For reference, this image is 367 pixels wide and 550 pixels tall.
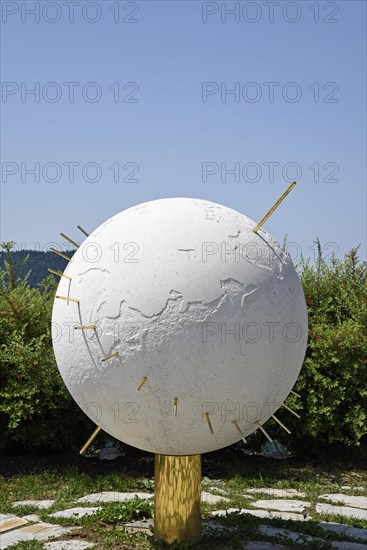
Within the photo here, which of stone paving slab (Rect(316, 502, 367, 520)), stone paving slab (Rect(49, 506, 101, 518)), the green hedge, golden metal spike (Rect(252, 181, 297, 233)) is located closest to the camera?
golden metal spike (Rect(252, 181, 297, 233))

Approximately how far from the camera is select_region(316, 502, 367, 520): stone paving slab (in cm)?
680

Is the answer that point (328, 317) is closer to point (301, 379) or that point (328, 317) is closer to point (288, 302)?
point (301, 379)

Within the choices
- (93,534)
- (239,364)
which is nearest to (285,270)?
(239,364)

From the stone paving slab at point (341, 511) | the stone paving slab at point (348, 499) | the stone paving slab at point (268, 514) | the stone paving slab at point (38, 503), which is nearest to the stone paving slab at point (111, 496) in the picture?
the stone paving slab at point (38, 503)

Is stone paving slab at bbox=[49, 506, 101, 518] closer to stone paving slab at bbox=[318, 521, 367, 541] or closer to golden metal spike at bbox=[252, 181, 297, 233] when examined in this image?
stone paving slab at bbox=[318, 521, 367, 541]

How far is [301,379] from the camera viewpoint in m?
8.89

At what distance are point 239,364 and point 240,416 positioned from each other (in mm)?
466

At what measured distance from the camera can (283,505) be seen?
275 inches

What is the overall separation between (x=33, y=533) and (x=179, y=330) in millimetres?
2685

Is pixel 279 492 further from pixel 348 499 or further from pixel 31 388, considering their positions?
pixel 31 388

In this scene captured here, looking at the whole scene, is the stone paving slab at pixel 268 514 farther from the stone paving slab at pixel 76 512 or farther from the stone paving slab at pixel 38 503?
the stone paving slab at pixel 38 503

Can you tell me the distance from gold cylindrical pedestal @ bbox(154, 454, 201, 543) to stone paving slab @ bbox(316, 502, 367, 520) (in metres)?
2.06

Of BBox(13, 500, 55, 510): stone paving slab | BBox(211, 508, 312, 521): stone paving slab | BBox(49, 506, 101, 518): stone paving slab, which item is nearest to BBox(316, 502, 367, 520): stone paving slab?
BBox(211, 508, 312, 521): stone paving slab

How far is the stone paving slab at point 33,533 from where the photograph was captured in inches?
226
